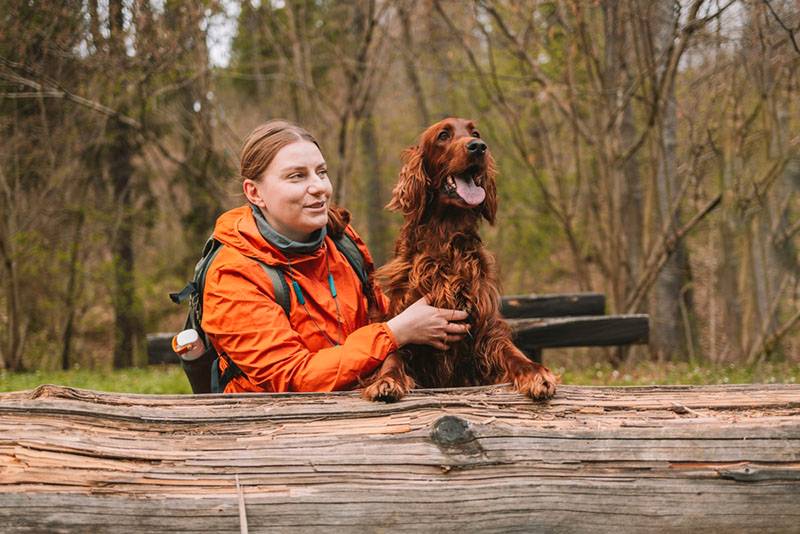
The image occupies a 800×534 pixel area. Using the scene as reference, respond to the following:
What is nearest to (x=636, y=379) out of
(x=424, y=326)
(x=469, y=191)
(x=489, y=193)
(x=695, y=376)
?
(x=695, y=376)

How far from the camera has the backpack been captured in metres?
2.64

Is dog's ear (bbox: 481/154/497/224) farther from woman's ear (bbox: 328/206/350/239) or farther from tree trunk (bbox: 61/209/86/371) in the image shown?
tree trunk (bbox: 61/209/86/371)

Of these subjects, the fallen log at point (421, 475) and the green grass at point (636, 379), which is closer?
the fallen log at point (421, 475)

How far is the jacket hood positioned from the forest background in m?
4.08

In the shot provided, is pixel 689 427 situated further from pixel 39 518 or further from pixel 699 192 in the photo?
pixel 699 192

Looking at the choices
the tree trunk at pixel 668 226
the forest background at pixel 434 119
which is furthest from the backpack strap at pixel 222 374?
the tree trunk at pixel 668 226

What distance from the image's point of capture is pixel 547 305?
587 centimetres

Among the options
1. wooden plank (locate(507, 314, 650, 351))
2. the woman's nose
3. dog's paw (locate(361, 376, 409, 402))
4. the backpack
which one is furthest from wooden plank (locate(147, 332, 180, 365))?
dog's paw (locate(361, 376, 409, 402))

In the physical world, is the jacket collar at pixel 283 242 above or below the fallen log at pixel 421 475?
above

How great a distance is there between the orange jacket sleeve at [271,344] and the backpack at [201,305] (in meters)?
0.07

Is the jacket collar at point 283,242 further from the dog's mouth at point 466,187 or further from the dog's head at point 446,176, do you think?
the dog's mouth at point 466,187

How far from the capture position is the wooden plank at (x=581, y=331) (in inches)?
193

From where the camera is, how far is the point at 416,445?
2.05 meters

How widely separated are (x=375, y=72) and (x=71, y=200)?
169 inches
